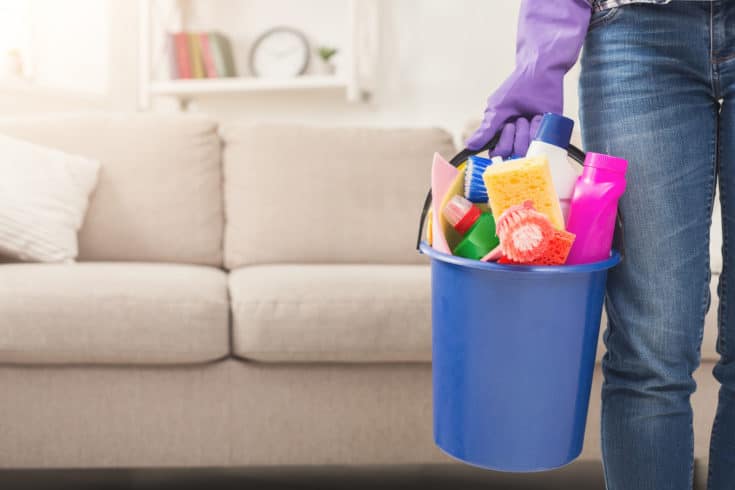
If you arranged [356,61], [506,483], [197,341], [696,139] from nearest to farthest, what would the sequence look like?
1. [696,139]
2. [197,341]
3. [506,483]
4. [356,61]

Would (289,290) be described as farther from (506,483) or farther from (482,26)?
(482,26)

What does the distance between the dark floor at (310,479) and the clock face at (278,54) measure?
165 cm

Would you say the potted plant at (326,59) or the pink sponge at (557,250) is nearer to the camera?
the pink sponge at (557,250)

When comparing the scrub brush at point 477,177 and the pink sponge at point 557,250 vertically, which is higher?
the scrub brush at point 477,177

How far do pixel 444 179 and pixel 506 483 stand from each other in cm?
98

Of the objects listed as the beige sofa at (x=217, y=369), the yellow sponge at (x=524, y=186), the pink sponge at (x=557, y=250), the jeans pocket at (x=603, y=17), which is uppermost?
the jeans pocket at (x=603, y=17)

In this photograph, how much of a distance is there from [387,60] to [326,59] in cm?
24

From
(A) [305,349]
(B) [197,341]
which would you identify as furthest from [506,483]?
(B) [197,341]

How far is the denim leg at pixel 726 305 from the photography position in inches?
35.3

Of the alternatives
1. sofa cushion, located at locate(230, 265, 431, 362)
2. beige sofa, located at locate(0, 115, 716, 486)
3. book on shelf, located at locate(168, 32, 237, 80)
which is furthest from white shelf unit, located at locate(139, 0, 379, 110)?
sofa cushion, located at locate(230, 265, 431, 362)

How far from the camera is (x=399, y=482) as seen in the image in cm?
173

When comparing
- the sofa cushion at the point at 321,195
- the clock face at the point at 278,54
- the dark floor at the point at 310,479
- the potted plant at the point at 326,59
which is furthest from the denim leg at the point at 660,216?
the clock face at the point at 278,54

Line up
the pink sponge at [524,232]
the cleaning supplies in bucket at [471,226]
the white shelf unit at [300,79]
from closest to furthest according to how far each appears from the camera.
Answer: the pink sponge at [524,232]
the cleaning supplies in bucket at [471,226]
the white shelf unit at [300,79]

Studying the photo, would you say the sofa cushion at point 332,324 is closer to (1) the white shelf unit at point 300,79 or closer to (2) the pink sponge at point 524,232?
(2) the pink sponge at point 524,232
